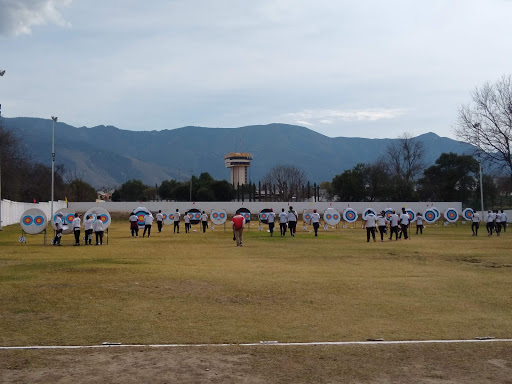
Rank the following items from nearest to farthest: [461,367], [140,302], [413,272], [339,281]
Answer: [461,367] → [140,302] → [339,281] → [413,272]

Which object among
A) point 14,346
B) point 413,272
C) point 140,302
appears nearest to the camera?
point 14,346

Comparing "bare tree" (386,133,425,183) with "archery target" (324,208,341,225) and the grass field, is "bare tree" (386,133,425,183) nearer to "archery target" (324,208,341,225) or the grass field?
"archery target" (324,208,341,225)

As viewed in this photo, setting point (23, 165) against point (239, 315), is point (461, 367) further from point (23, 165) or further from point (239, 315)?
point (23, 165)

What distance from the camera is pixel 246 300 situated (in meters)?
11.7

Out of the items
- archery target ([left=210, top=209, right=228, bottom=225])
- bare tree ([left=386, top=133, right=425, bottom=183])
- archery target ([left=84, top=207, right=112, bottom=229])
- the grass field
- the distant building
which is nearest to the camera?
the grass field

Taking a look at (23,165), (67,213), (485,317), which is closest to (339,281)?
(485,317)

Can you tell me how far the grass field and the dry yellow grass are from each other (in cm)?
2

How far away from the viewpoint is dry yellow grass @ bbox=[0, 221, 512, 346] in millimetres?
8859

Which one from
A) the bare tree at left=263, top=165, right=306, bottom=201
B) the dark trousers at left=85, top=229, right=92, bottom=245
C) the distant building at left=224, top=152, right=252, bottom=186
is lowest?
the dark trousers at left=85, top=229, right=92, bottom=245

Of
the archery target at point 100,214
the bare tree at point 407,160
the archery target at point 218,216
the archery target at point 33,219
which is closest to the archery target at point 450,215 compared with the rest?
the archery target at point 218,216

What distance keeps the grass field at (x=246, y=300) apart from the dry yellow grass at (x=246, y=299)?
0.02m

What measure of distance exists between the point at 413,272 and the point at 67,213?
75.2 ft

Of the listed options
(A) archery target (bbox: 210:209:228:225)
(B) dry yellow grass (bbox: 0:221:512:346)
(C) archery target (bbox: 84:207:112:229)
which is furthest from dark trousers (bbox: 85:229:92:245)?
(A) archery target (bbox: 210:209:228:225)

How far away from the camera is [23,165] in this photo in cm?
8000
